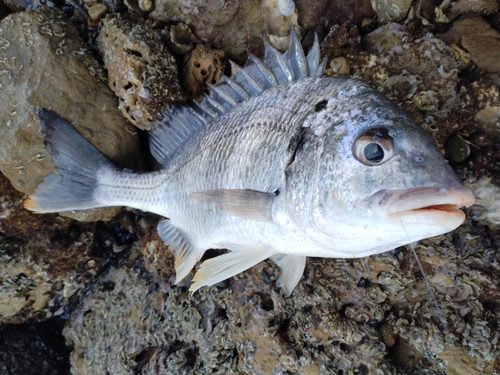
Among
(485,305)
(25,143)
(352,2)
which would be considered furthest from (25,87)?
(485,305)

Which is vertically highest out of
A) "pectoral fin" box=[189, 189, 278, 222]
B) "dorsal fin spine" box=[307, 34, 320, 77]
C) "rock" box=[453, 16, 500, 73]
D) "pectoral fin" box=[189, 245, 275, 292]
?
"dorsal fin spine" box=[307, 34, 320, 77]

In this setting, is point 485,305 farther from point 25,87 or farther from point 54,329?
point 54,329

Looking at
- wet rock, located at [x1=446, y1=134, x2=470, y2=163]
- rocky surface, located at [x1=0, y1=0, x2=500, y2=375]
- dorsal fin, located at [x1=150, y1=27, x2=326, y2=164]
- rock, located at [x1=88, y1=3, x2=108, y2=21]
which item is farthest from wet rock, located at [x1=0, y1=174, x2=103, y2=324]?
wet rock, located at [x1=446, y1=134, x2=470, y2=163]

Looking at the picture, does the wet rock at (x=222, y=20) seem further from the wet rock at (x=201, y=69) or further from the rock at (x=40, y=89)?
the rock at (x=40, y=89)

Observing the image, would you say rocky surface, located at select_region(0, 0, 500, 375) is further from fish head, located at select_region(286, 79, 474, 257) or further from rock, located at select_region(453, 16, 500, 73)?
fish head, located at select_region(286, 79, 474, 257)

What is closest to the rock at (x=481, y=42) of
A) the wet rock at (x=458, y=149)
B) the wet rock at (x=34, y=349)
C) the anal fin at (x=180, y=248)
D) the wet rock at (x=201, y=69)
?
the wet rock at (x=458, y=149)

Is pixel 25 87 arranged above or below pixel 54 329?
above
